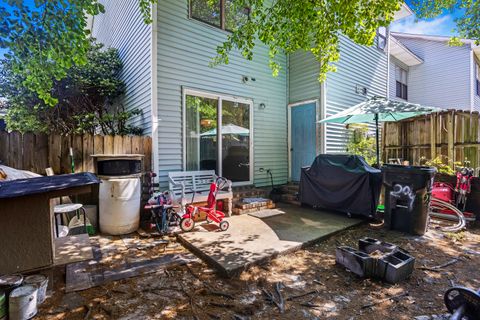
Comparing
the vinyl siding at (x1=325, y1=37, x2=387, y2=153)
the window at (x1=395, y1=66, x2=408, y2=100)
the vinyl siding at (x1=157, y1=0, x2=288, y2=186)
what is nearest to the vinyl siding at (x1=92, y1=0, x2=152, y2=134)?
the vinyl siding at (x1=157, y1=0, x2=288, y2=186)

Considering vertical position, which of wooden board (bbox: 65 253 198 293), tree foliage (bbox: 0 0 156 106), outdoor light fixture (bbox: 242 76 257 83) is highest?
outdoor light fixture (bbox: 242 76 257 83)

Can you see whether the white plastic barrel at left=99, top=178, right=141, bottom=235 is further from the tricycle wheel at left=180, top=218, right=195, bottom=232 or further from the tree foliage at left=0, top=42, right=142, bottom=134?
the tree foliage at left=0, top=42, right=142, bottom=134

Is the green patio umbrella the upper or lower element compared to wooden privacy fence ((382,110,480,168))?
upper

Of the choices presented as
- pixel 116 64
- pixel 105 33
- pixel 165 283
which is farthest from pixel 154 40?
pixel 105 33

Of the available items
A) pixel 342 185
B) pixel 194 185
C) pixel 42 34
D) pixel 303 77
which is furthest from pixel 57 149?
pixel 303 77

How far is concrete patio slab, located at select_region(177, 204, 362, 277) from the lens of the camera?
3271mm

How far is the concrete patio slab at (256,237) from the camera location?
129 inches

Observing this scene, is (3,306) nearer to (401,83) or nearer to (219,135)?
(219,135)

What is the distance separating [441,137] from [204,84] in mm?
5888

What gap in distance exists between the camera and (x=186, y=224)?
4.43 metres

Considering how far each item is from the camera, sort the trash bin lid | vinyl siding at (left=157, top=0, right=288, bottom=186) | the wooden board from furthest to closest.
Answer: vinyl siding at (left=157, top=0, right=288, bottom=186)
the trash bin lid
the wooden board

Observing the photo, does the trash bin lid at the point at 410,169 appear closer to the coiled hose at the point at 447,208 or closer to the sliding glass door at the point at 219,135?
the coiled hose at the point at 447,208

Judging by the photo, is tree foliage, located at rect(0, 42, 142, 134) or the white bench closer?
the white bench

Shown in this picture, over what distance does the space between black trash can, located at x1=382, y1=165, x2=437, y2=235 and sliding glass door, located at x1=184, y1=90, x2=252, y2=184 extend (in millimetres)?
3358
